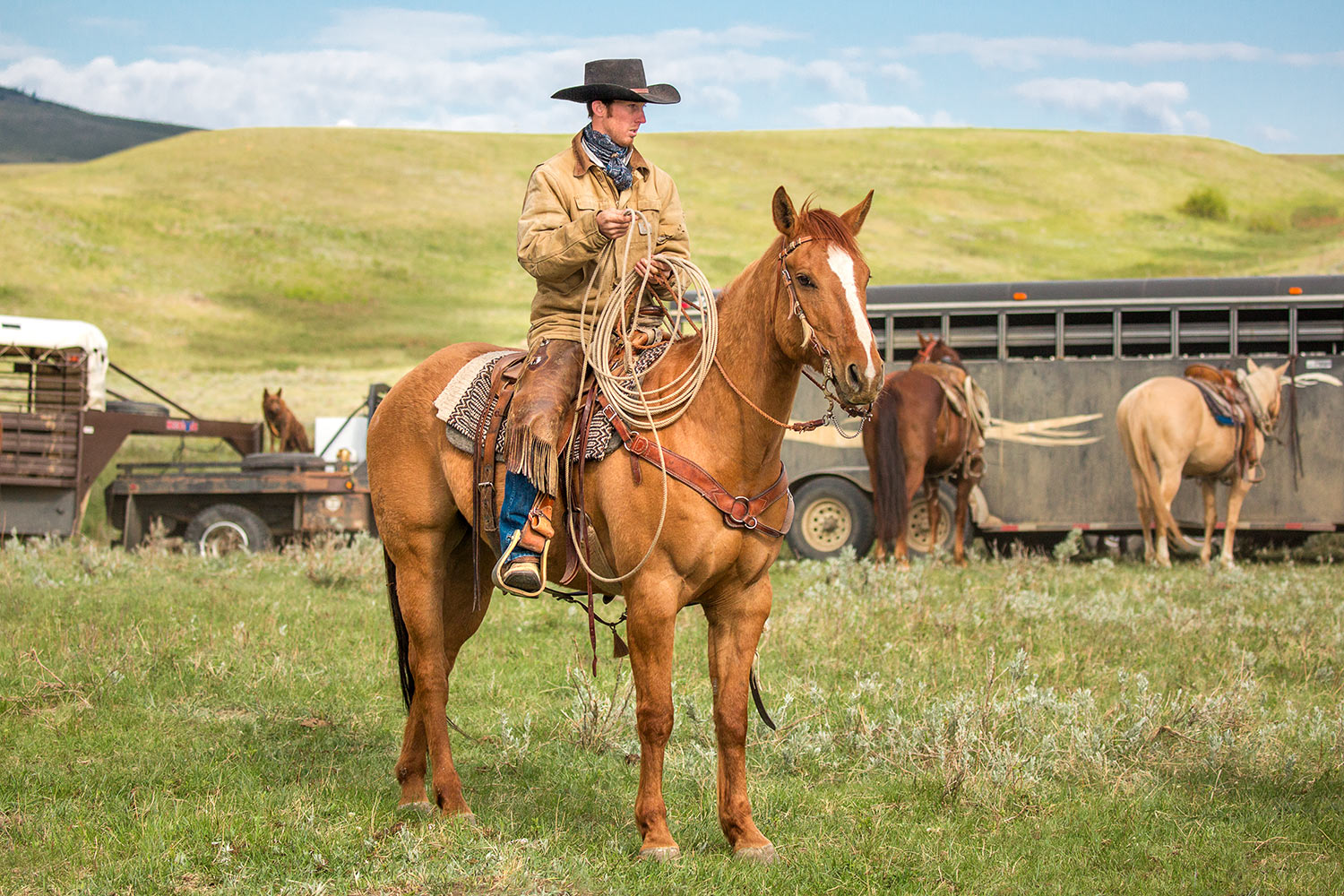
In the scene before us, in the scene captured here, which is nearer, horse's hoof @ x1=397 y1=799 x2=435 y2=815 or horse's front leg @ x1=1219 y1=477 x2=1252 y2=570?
horse's hoof @ x1=397 y1=799 x2=435 y2=815

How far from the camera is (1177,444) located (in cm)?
1295

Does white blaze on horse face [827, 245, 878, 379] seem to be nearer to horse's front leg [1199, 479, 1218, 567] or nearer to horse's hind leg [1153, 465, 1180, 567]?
horse's hind leg [1153, 465, 1180, 567]

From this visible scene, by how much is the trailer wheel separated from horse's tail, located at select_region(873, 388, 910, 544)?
7.12 metres

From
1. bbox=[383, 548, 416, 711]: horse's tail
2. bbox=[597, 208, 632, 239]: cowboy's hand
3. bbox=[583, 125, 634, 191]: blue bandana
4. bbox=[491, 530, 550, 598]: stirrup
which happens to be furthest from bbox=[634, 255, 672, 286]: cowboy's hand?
bbox=[383, 548, 416, 711]: horse's tail

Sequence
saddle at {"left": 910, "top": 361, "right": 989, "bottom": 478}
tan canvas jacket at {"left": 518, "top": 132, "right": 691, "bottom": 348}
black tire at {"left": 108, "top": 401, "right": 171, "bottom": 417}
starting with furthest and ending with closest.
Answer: black tire at {"left": 108, "top": 401, "right": 171, "bottom": 417} < saddle at {"left": 910, "top": 361, "right": 989, "bottom": 478} < tan canvas jacket at {"left": 518, "top": 132, "right": 691, "bottom": 348}

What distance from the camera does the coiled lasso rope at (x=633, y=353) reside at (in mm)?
4465

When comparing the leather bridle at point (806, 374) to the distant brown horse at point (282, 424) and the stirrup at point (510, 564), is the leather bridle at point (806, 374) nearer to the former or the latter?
the stirrup at point (510, 564)

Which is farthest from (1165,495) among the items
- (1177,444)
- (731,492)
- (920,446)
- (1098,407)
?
(731,492)

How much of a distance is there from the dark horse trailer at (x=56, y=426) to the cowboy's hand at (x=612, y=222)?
36.5 ft

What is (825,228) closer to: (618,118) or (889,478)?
(618,118)

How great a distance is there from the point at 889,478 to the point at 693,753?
6.99 metres

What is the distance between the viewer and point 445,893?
4.01 metres

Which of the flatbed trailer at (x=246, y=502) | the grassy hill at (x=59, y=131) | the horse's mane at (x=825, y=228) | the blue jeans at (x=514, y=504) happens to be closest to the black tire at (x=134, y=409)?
the flatbed trailer at (x=246, y=502)

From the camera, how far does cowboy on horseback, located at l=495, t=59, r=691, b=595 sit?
4.51 metres
